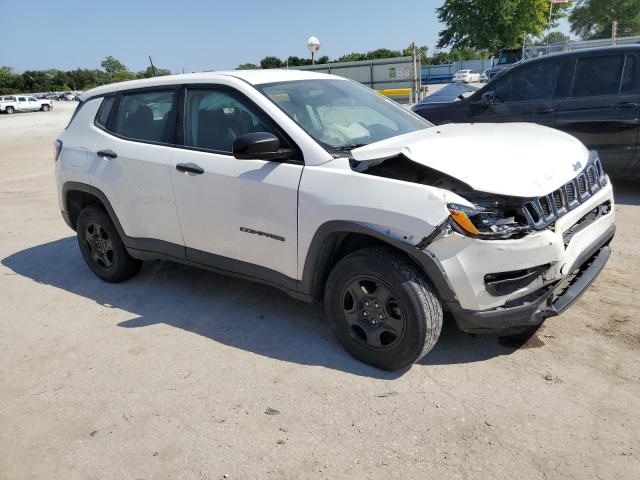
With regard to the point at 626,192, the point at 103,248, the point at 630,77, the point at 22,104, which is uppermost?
the point at 630,77

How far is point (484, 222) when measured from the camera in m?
2.81

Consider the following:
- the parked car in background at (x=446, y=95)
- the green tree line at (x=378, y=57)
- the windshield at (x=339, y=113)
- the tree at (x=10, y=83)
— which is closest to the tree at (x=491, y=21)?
the green tree line at (x=378, y=57)

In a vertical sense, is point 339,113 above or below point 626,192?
above

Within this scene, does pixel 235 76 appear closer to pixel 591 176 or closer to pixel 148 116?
pixel 148 116

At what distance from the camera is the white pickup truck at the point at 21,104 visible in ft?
159

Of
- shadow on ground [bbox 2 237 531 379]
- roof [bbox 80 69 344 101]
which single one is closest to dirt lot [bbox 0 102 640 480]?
shadow on ground [bbox 2 237 531 379]

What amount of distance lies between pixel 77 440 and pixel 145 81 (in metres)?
2.90

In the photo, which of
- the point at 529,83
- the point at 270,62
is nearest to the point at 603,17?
the point at 270,62

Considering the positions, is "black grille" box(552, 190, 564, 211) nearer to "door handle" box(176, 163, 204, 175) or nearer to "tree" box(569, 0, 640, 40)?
"door handle" box(176, 163, 204, 175)

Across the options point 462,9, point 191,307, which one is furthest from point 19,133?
point 462,9

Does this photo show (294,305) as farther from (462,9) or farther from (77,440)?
(462,9)

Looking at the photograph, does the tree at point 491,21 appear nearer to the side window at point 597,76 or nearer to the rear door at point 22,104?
the rear door at point 22,104

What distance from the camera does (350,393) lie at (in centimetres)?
310

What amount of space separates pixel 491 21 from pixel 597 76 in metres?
46.3
